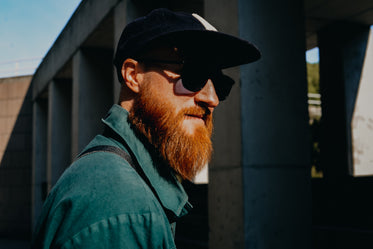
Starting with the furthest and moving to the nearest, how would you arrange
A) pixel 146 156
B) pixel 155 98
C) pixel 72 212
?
pixel 155 98 < pixel 146 156 < pixel 72 212

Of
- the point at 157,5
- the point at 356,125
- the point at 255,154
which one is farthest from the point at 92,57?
the point at 255,154

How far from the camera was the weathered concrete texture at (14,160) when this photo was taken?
16.0 metres

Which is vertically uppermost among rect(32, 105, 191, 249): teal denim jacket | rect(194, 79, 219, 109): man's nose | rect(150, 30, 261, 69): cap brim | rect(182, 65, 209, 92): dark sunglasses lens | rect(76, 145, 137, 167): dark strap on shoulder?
rect(150, 30, 261, 69): cap brim

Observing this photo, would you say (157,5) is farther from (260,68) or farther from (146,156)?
(146,156)

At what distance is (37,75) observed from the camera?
641 inches

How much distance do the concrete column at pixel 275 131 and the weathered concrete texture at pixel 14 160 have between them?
1369 centimetres

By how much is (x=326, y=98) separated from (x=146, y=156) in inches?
342

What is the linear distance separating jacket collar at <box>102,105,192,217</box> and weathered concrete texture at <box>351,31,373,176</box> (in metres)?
8.33

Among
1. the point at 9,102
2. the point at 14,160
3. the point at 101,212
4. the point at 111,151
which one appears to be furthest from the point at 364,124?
the point at 9,102

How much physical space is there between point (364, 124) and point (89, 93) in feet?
21.2

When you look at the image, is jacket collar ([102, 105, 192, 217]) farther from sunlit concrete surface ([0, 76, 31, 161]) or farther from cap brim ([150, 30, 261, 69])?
sunlit concrete surface ([0, 76, 31, 161])

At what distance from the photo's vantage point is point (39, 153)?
15.8 metres

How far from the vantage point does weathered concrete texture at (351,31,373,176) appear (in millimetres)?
9047

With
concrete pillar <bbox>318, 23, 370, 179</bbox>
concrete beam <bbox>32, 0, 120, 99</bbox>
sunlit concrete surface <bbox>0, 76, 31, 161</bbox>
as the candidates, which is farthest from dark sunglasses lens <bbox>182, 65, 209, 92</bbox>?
sunlit concrete surface <bbox>0, 76, 31, 161</bbox>
